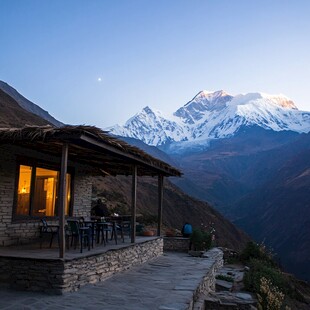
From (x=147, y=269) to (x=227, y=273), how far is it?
184 inches

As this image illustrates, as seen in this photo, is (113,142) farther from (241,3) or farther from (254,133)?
(254,133)

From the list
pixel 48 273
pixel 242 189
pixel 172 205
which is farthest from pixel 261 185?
pixel 48 273

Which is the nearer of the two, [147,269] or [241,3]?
[147,269]

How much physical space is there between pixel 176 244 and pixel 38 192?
733cm

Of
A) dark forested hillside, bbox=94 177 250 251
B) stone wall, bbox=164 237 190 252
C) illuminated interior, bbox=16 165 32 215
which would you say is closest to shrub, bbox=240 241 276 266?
stone wall, bbox=164 237 190 252

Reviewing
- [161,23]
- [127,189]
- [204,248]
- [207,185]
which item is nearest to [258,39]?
[161,23]

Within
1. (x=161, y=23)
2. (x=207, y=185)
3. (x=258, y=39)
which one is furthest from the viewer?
(x=207, y=185)

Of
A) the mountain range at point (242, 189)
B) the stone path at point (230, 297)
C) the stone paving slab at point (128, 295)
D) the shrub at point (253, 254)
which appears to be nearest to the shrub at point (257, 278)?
the stone path at point (230, 297)

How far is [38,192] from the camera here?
1034cm

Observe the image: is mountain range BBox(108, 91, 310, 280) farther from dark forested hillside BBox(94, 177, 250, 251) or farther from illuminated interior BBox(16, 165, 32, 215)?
illuminated interior BBox(16, 165, 32, 215)

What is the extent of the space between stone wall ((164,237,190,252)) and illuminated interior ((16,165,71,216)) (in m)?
6.25

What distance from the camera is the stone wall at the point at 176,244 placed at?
15500 millimetres

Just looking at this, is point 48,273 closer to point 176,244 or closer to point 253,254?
point 176,244

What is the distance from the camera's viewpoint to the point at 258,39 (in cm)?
3209
